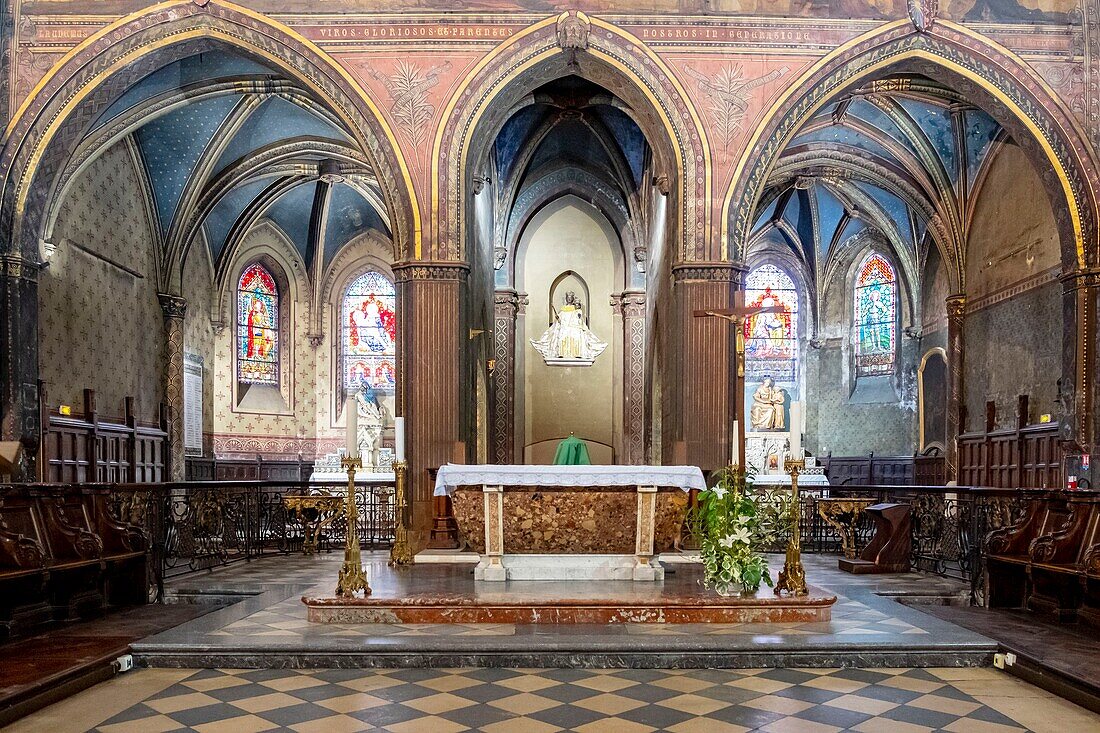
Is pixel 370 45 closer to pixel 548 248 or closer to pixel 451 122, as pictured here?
pixel 451 122

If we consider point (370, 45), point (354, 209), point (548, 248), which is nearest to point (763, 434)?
point (548, 248)

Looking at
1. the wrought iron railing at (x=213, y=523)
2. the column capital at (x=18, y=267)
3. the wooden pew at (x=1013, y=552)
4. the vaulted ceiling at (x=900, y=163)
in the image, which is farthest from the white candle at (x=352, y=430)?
the vaulted ceiling at (x=900, y=163)

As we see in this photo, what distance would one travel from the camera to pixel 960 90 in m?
13.7

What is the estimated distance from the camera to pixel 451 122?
1305 centimetres

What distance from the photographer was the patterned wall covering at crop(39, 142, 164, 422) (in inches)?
617

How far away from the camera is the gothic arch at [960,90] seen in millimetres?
13086

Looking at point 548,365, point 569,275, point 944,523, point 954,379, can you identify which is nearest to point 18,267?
point 944,523

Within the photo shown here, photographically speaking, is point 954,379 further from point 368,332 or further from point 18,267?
point 18,267

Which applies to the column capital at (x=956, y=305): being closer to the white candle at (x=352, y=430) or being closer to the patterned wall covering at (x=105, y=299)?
the white candle at (x=352, y=430)

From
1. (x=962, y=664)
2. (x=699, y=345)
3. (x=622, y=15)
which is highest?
(x=622, y=15)

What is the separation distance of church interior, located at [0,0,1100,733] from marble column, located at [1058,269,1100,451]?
6cm

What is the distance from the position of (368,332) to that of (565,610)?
65.9 ft

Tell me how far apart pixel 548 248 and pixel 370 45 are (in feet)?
36.9

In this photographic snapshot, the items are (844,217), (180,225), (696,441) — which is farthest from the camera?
(844,217)
